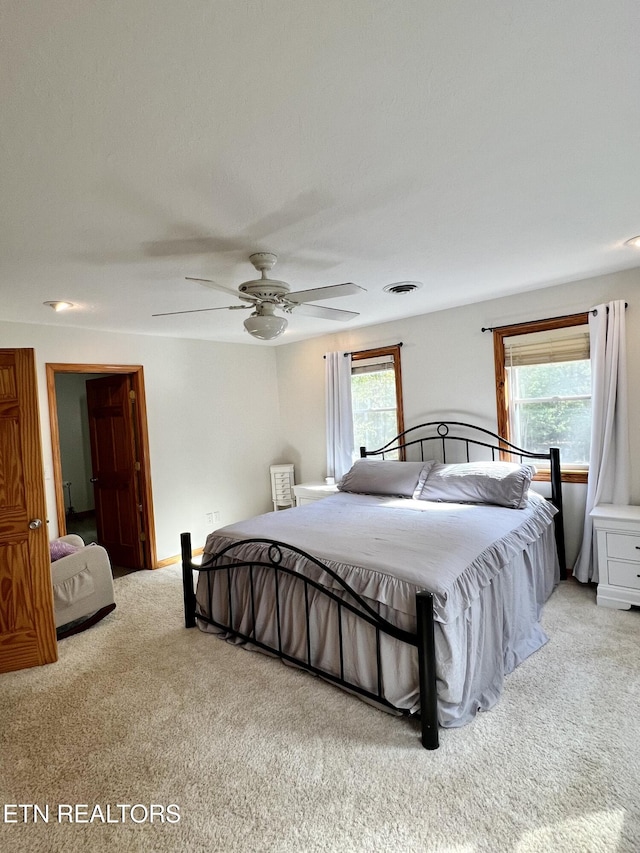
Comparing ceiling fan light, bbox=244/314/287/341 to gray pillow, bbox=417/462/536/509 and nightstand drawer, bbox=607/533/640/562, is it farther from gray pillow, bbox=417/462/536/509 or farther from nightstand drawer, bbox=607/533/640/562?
nightstand drawer, bbox=607/533/640/562

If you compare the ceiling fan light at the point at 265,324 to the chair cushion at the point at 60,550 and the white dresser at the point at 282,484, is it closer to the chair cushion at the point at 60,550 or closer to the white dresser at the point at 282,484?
the chair cushion at the point at 60,550

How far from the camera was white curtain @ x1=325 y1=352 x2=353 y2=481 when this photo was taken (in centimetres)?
524

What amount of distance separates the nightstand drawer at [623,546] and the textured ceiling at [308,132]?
6.53ft

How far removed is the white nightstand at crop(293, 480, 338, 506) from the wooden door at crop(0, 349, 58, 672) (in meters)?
2.67

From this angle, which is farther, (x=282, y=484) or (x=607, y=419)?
(x=282, y=484)

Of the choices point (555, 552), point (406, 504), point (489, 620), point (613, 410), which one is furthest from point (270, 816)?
point (613, 410)

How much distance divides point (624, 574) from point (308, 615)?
2.30 meters

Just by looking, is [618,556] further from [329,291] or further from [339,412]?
[339,412]

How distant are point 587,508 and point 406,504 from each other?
4.62 feet

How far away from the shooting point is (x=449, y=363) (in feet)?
14.9

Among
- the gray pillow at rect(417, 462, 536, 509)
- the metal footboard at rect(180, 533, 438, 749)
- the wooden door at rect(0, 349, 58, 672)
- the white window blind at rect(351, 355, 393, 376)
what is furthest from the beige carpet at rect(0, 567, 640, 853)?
the white window blind at rect(351, 355, 393, 376)

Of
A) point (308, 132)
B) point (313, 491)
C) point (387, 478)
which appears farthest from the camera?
point (313, 491)

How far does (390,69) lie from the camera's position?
1.29 meters

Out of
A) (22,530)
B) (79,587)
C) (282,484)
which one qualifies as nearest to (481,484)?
(282,484)
